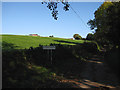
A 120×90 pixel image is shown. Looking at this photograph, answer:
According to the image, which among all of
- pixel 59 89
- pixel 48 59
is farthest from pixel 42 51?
pixel 59 89

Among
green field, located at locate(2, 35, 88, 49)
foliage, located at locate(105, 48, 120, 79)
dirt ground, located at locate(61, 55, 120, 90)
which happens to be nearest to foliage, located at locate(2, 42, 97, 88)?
dirt ground, located at locate(61, 55, 120, 90)

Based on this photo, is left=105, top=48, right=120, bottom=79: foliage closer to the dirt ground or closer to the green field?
the dirt ground

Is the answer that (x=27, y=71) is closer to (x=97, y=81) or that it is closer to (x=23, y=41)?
(x=97, y=81)

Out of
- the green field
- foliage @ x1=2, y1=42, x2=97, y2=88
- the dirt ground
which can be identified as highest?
the green field

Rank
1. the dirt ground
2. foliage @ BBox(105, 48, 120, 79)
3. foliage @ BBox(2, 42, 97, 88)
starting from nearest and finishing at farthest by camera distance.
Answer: foliage @ BBox(2, 42, 97, 88) → the dirt ground → foliage @ BBox(105, 48, 120, 79)

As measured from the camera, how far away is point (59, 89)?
17.8 ft

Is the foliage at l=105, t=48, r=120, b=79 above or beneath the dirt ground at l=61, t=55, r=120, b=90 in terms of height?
above

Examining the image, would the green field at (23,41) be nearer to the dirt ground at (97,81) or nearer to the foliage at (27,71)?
the foliage at (27,71)

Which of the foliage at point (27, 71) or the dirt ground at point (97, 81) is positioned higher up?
the foliage at point (27, 71)

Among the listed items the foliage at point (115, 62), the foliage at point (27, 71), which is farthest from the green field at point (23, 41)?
the foliage at point (115, 62)

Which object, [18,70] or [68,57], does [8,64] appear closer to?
[18,70]

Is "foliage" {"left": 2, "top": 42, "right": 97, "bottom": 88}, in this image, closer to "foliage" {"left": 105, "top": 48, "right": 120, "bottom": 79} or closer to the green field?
"foliage" {"left": 105, "top": 48, "right": 120, "bottom": 79}

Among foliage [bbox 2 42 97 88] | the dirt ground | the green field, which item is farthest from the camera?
the green field

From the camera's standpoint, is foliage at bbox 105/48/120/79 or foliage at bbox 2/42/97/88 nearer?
foliage at bbox 2/42/97/88
